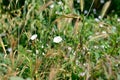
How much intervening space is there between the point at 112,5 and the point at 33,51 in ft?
6.36

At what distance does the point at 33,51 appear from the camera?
8.97ft

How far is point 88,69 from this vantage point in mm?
2113

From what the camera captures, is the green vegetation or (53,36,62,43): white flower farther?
(53,36,62,43): white flower

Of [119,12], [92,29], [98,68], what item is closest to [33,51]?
[98,68]

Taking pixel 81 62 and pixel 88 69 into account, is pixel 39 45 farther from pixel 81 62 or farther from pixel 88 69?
pixel 88 69

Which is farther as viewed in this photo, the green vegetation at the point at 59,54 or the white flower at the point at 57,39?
the white flower at the point at 57,39

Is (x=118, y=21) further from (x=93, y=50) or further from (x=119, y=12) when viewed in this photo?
(x=93, y=50)

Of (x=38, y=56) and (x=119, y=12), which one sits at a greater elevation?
(x=38, y=56)

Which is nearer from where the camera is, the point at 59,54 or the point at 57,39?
the point at 59,54

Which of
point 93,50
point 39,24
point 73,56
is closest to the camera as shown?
point 73,56

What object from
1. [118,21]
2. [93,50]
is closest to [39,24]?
[93,50]

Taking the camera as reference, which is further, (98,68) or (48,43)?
(48,43)

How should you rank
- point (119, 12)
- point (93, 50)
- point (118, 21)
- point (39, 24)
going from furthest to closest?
point (119, 12)
point (118, 21)
point (39, 24)
point (93, 50)

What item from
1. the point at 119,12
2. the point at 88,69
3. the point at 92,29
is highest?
the point at 88,69
